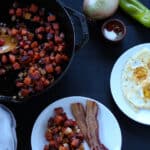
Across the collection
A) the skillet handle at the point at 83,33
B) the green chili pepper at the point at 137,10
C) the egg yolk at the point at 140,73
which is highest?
the green chili pepper at the point at 137,10

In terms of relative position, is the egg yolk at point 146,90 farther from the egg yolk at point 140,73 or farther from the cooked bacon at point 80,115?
the cooked bacon at point 80,115

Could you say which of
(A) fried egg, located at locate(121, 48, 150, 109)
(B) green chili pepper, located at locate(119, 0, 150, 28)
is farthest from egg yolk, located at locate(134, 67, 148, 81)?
(B) green chili pepper, located at locate(119, 0, 150, 28)

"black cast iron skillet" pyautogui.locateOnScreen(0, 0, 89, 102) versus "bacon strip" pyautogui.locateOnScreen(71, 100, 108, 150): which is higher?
"black cast iron skillet" pyautogui.locateOnScreen(0, 0, 89, 102)

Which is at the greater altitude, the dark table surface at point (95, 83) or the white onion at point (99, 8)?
the white onion at point (99, 8)

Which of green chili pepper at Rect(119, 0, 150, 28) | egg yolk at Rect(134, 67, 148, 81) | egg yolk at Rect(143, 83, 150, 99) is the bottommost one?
egg yolk at Rect(143, 83, 150, 99)

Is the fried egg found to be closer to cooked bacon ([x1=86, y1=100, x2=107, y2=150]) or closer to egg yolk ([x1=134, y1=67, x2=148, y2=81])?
egg yolk ([x1=134, y1=67, x2=148, y2=81])

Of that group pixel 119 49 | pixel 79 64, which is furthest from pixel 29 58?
pixel 119 49

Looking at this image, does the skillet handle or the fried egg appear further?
the fried egg

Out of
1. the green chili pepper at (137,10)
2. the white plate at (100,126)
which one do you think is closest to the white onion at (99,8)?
the green chili pepper at (137,10)
